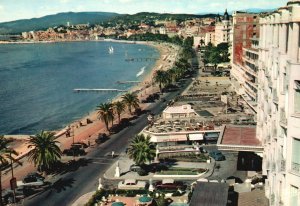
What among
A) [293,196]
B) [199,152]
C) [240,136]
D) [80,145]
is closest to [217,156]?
[199,152]

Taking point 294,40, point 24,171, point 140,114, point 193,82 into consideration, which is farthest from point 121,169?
point 193,82

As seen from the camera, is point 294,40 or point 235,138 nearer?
point 294,40

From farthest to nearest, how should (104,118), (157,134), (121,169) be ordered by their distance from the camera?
(104,118) < (157,134) < (121,169)

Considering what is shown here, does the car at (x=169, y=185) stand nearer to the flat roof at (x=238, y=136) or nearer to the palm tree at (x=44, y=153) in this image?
the flat roof at (x=238, y=136)

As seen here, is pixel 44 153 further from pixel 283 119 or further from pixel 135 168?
pixel 283 119

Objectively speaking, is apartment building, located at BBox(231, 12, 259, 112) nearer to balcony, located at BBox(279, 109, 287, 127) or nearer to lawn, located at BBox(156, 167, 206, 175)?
lawn, located at BBox(156, 167, 206, 175)

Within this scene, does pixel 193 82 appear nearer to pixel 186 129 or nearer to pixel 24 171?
pixel 186 129
